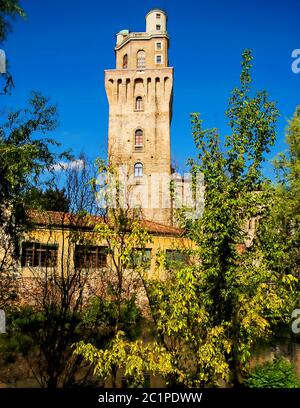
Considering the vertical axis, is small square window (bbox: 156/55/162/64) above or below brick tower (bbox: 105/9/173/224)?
above

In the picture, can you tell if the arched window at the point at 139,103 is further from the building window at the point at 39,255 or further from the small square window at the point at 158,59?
the building window at the point at 39,255

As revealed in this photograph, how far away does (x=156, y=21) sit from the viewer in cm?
4225

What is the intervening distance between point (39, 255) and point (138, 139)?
2020 centimetres

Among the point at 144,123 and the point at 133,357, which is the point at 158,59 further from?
the point at 133,357

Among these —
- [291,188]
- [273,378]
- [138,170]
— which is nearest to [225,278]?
[273,378]

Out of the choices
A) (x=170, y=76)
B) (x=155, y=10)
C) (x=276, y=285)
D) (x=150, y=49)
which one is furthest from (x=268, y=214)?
(x=155, y=10)

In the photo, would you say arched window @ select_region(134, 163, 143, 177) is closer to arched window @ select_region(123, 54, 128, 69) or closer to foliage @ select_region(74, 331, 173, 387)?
arched window @ select_region(123, 54, 128, 69)

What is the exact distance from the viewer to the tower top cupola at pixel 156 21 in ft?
138

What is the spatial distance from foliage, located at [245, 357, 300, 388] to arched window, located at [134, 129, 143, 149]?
30.9 metres

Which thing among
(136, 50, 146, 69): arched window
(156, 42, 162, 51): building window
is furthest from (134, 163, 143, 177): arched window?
(156, 42, 162, 51): building window

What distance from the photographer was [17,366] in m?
14.2

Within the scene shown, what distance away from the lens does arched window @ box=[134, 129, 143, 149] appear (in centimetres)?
3734
